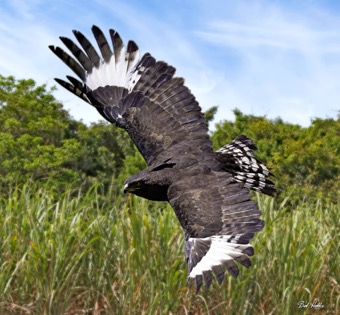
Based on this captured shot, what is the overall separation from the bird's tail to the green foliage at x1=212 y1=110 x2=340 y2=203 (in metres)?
11.5

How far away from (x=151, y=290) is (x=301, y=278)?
4.83ft

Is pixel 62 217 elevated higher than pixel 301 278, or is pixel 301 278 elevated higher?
pixel 62 217

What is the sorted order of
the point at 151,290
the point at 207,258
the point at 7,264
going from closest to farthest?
1. the point at 207,258
2. the point at 151,290
3. the point at 7,264

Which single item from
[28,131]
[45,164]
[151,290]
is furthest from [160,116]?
[28,131]

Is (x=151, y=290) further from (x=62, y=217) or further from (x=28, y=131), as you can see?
(x=28, y=131)

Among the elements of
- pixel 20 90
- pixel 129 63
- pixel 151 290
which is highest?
pixel 20 90

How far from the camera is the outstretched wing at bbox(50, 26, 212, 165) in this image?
14.3 ft

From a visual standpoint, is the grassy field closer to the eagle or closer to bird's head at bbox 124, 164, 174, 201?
the eagle

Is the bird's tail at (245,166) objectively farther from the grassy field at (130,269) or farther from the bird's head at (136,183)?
the grassy field at (130,269)

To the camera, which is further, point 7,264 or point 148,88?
point 7,264

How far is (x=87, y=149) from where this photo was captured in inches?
811

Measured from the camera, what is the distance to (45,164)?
16938mm

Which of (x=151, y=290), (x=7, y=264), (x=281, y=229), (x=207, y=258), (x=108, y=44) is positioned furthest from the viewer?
(x=281, y=229)

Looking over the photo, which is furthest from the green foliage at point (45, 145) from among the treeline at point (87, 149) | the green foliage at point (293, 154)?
the green foliage at point (293, 154)
